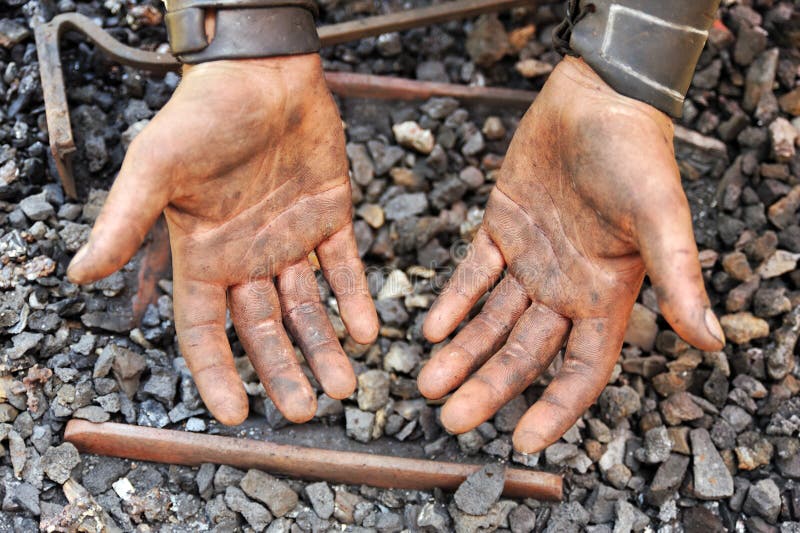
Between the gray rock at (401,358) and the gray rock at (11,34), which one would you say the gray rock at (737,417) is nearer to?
the gray rock at (401,358)

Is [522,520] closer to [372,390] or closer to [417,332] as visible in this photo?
[372,390]

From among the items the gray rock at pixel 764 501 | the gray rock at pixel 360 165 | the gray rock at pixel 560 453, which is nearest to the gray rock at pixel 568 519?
the gray rock at pixel 560 453

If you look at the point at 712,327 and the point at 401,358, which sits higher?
the point at 712,327

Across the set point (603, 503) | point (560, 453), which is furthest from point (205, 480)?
point (603, 503)

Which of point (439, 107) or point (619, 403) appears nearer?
point (619, 403)

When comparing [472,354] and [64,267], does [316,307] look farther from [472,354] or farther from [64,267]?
[64,267]
